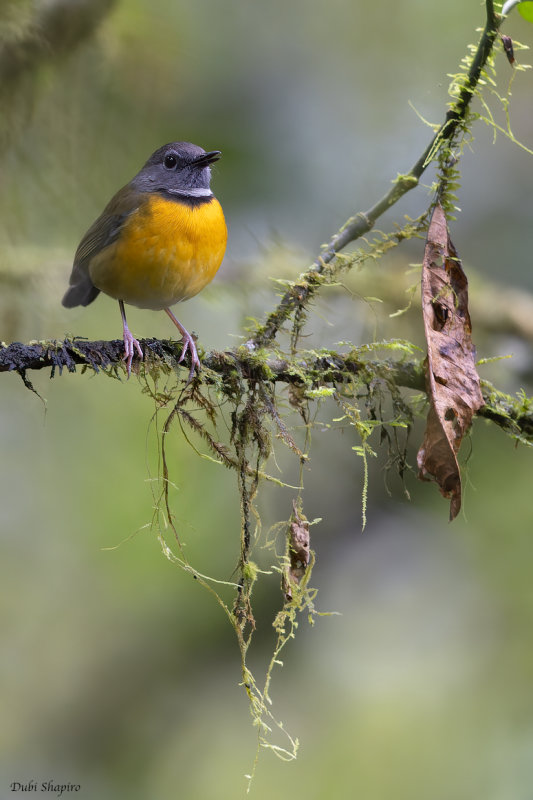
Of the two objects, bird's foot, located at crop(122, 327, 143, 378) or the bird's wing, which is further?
the bird's wing

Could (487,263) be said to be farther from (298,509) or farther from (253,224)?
(298,509)

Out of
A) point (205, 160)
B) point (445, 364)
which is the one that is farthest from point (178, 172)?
point (445, 364)

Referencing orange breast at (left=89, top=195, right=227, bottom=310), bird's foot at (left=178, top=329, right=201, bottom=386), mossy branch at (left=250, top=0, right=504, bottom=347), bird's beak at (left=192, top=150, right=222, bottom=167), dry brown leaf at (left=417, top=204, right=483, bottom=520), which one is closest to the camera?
dry brown leaf at (left=417, top=204, right=483, bottom=520)

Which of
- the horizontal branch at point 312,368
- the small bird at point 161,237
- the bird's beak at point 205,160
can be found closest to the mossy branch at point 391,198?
the horizontal branch at point 312,368

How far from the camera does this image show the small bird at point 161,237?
2.50 m

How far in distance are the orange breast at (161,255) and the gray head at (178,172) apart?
0.12 meters

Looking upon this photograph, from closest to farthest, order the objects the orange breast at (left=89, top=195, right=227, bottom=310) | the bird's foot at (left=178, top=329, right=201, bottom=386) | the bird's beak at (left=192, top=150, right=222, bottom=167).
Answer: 1. the bird's foot at (left=178, top=329, right=201, bottom=386)
2. the orange breast at (left=89, top=195, right=227, bottom=310)
3. the bird's beak at (left=192, top=150, right=222, bottom=167)

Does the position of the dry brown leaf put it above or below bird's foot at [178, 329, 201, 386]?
above

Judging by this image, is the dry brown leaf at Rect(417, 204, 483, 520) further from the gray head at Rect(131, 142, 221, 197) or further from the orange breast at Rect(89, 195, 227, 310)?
the gray head at Rect(131, 142, 221, 197)

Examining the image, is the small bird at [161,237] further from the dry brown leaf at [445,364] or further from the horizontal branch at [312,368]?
the dry brown leaf at [445,364]

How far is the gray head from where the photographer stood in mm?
2691

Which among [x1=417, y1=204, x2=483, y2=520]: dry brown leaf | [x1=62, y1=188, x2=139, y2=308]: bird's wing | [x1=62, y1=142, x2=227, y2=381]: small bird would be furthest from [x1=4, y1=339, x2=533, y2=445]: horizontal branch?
[x1=62, y1=188, x2=139, y2=308]: bird's wing

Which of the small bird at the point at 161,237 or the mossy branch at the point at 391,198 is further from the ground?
the mossy branch at the point at 391,198

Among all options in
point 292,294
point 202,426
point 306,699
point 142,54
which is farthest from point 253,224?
point 306,699
